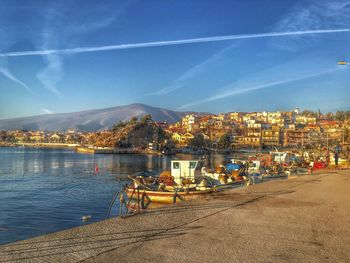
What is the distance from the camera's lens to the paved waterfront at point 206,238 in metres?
7.40

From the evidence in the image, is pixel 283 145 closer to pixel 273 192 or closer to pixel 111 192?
pixel 111 192

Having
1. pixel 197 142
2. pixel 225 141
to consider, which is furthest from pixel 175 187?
pixel 225 141

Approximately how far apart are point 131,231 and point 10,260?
3.17 m

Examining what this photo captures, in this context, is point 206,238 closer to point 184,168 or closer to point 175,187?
point 175,187

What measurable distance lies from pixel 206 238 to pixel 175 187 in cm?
1489

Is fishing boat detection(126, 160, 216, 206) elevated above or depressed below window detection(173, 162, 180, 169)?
below

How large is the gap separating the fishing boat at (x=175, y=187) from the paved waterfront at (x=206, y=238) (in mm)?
7627

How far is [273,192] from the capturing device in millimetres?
17578

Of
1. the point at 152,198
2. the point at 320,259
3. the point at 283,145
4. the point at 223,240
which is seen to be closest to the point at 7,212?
the point at 152,198

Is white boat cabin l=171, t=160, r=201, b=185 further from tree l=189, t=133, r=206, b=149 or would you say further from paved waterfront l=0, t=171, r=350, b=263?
tree l=189, t=133, r=206, b=149

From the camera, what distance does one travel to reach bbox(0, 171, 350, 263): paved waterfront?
7.40 m

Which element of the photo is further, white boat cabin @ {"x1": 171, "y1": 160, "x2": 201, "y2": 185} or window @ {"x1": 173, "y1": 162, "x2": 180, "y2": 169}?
window @ {"x1": 173, "y1": 162, "x2": 180, "y2": 169}

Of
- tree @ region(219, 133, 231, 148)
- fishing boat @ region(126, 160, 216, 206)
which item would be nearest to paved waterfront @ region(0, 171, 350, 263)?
fishing boat @ region(126, 160, 216, 206)

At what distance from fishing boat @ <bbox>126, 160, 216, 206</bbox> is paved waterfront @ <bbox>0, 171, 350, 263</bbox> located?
7627mm
